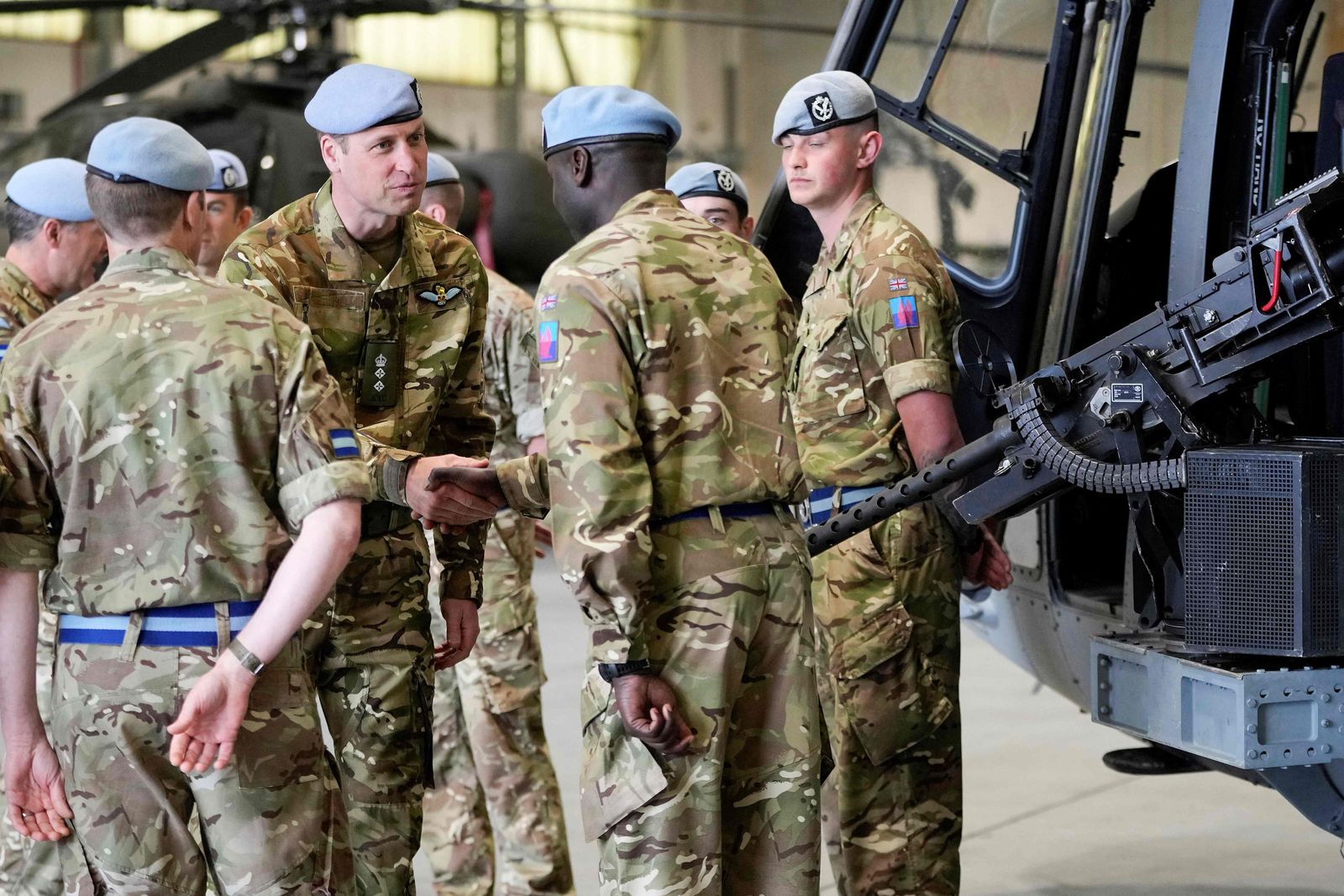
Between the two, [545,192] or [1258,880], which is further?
[545,192]

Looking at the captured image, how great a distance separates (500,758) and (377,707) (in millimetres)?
1041

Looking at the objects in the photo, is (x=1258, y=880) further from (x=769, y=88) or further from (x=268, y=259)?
(x=769, y=88)

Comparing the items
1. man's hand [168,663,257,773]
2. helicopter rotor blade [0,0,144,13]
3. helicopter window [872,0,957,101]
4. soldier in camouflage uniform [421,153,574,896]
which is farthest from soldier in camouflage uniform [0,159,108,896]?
helicopter rotor blade [0,0,144,13]

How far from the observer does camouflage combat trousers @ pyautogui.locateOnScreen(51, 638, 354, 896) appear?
2.26 meters

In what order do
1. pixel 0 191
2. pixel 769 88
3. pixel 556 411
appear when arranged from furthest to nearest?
pixel 769 88, pixel 0 191, pixel 556 411

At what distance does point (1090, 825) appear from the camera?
4.67 meters

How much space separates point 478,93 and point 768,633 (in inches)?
628

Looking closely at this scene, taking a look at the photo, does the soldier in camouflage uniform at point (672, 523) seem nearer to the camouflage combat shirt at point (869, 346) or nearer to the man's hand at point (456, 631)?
the camouflage combat shirt at point (869, 346)

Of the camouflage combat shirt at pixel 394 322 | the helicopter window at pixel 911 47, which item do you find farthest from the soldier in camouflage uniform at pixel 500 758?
the helicopter window at pixel 911 47

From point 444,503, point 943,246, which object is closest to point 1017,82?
point 943,246

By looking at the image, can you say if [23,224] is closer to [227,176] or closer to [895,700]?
Result: [227,176]

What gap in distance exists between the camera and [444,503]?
9.52 feet

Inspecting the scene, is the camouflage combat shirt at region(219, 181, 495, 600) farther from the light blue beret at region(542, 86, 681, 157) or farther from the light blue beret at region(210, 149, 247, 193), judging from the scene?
the light blue beret at region(210, 149, 247, 193)

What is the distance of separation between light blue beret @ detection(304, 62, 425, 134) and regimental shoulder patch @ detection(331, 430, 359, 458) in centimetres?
85
